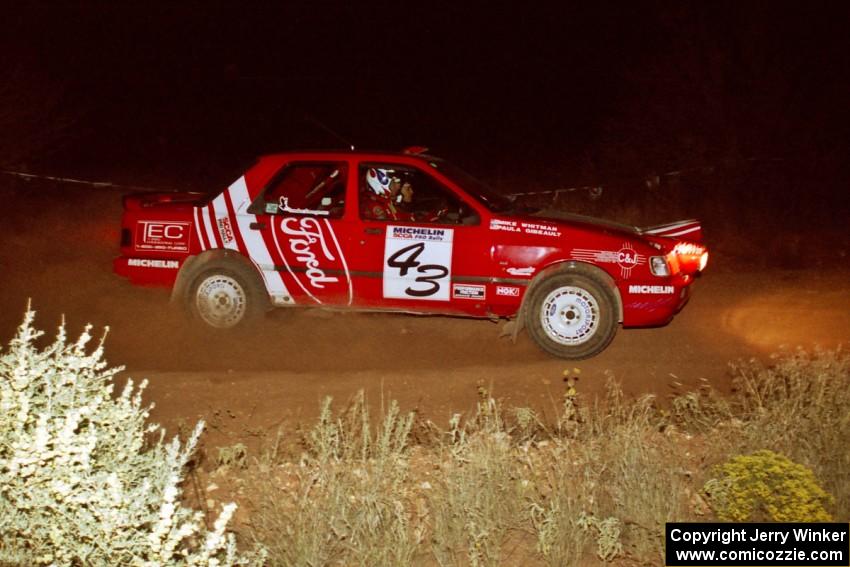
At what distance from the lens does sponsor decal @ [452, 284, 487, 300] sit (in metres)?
8.62

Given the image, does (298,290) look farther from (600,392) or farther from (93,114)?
(93,114)

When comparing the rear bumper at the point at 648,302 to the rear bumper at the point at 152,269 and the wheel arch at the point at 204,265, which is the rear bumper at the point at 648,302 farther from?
the rear bumper at the point at 152,269

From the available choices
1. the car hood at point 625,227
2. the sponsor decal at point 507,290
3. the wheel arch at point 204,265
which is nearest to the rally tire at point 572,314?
the sponsor decal at point 507,290

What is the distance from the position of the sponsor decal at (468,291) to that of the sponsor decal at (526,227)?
541mm

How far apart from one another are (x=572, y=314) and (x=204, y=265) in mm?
3330

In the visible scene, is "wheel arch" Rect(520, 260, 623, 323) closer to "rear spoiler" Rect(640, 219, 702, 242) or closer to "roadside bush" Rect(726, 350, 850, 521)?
"rear spoiler" Rect(640, 219, 702, 242)

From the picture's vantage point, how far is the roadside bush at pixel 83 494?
391cm

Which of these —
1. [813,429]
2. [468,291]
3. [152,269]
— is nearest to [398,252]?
[468,291]

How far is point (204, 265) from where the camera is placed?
902 cm

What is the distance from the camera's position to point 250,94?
30578 mm

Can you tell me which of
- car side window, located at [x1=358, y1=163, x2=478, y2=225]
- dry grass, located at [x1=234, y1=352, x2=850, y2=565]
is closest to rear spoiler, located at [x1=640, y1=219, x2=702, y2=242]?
car side window, located at [x1=358, y1=163, x2=478, y2=225]

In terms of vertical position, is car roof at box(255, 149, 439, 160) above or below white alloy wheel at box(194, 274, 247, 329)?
above

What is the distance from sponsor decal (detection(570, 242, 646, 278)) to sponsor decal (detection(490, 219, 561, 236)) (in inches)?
10.1

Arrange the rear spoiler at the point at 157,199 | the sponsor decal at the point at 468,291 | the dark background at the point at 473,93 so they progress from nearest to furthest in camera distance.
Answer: the sponsor decal at the point at 468,291 → the rear spoiler at the point at 157,199 → the dark background at the point at 473,93
